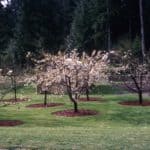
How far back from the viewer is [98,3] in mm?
52281

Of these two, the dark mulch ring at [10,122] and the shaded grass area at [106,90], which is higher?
the shaded grass area at [106,90]

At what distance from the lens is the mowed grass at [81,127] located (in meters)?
10.9

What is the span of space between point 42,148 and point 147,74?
20543 mm

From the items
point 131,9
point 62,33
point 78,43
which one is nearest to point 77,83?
point 78,43

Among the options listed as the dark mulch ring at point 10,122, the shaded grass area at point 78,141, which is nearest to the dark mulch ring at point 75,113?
Answer: the dark mulch ring at point 10,122

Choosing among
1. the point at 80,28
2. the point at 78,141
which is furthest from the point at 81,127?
the point at 80,28

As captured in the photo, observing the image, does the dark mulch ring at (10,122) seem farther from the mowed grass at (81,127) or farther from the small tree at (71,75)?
the small tree at (71,75)

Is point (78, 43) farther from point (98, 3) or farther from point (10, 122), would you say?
point (10, 122)

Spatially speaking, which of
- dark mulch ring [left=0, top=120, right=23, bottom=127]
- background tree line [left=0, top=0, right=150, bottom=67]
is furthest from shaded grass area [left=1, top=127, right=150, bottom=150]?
background tree line [left=0, top=0, right=150, bottom=67]

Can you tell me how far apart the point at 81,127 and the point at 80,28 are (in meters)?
35.7

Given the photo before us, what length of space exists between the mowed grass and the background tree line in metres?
16.4

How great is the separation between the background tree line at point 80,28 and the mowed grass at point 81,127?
16.4 meters

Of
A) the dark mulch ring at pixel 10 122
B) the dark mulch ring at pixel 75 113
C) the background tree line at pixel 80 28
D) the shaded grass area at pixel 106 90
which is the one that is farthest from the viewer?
the background tree line at pixel 80 28

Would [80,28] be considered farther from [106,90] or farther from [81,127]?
[81,127]
